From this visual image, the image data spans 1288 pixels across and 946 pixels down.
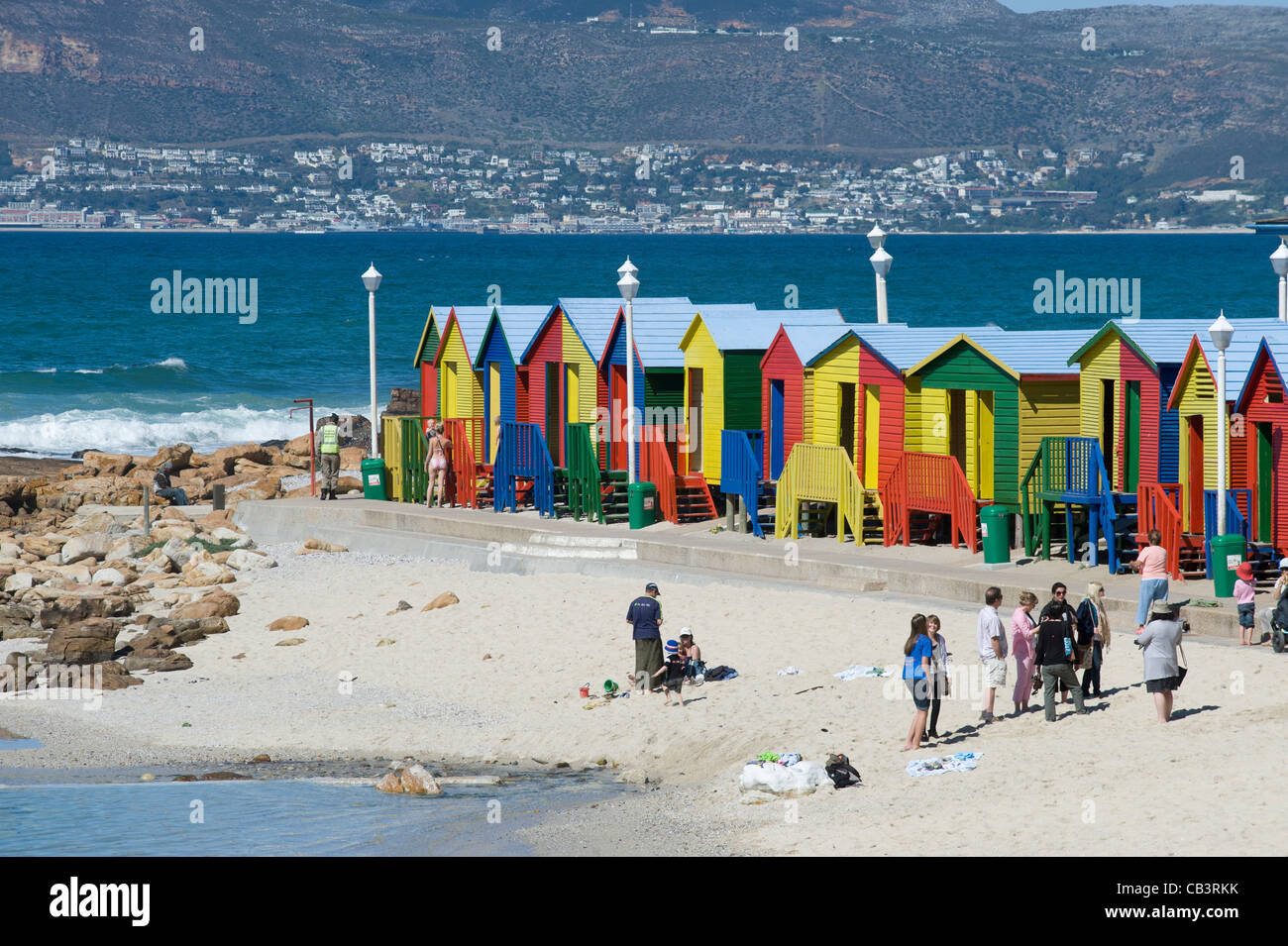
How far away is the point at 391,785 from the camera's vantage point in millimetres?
16375

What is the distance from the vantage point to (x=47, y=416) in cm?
5528

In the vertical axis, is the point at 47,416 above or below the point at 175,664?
above

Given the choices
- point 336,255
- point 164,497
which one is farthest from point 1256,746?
point 336,255

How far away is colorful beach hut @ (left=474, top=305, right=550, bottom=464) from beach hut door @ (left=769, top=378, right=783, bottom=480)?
4.52 metres

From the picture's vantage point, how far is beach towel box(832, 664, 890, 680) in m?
18.2

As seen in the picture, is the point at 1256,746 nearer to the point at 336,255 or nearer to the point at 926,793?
the point at 926,793

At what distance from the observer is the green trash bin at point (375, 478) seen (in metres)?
30.6

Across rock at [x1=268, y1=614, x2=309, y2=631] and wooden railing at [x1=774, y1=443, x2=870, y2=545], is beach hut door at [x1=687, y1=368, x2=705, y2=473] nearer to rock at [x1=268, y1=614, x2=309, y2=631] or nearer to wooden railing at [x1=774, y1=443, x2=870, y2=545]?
wooden railing at [x1=774, y1=443, x2=870, y2=545]

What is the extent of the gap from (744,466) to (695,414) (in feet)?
5.16

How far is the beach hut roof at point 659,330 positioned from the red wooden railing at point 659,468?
3.06ft

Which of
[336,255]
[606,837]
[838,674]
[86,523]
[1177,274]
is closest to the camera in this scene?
[606,837]

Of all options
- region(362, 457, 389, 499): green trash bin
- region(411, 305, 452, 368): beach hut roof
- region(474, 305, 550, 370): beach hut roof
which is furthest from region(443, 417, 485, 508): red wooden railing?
region(411, 305, 452, 368): beach hut roof

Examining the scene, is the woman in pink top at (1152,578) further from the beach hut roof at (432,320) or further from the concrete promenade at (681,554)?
the beach hut roof at (432,320)
